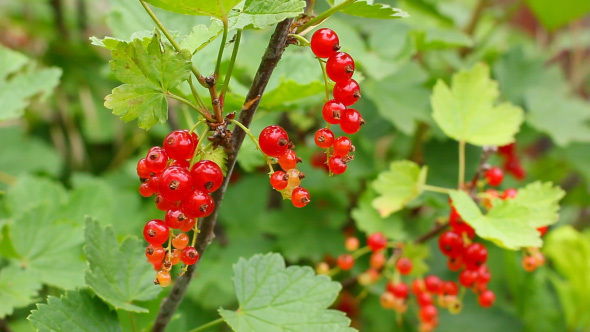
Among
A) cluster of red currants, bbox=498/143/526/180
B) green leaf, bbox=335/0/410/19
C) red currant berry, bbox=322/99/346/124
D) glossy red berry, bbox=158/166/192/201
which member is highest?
green leaf, bbox=335/0/410/19

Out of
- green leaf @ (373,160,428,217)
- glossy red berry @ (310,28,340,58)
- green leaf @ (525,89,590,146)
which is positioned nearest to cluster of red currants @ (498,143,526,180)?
green leaf @ (525,89,590,146)

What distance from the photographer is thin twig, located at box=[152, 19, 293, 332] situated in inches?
23.3

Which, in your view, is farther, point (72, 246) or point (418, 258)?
point (418, 258)

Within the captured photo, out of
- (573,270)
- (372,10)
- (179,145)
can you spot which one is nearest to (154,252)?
(179,145)

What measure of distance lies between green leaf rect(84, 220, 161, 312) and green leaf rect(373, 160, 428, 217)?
0.45 m

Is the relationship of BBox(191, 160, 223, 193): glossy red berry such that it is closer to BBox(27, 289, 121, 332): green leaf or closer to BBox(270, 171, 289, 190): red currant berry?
BBox(270, 171, 289, 190): red currant berry

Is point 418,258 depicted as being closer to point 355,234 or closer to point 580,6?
point 355,234

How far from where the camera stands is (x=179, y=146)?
1.92 ft

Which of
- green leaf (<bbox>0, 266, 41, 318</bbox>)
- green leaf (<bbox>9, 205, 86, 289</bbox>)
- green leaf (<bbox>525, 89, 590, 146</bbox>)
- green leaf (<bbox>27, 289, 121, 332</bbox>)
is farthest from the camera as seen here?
green leaf (<bbox>525, 89, 590, 146</bbox>)

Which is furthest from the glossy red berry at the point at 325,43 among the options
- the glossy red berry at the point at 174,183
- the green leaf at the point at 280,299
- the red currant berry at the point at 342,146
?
the green leaf at the point at 280,299

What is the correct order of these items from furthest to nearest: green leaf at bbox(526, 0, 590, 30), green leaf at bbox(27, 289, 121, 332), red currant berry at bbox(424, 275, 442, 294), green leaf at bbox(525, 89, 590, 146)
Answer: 1. green leaf at bbox(526, 0, 590, 30)
2. green leaf at bbox(525, 89, 590, 146)
3. red currant berry at bbox(424, 275, 442, 294)
4. green leaf at bbox(27, 289, 121, 332)

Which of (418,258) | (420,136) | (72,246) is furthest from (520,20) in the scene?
(72,246)

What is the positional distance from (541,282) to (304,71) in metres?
0.83

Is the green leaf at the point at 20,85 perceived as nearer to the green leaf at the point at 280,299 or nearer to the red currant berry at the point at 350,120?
the green leaf at the point at 280,299
